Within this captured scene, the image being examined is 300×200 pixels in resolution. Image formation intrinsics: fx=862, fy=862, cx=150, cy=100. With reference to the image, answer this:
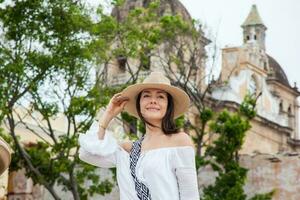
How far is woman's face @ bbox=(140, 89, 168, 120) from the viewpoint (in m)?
4.75

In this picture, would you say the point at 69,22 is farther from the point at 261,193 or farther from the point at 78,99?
the point at 261,193

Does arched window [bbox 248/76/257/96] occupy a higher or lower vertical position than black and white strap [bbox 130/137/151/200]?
higher

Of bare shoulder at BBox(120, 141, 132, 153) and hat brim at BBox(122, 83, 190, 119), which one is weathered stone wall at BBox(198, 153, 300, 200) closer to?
hat brim at BBox(122, 83, 190, 119)

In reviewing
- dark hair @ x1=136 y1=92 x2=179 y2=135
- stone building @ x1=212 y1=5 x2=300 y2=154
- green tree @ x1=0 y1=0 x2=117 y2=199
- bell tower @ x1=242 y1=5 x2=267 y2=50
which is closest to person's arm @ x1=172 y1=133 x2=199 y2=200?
dark hair @ x1=136 y1=92 x2=179 y2=135

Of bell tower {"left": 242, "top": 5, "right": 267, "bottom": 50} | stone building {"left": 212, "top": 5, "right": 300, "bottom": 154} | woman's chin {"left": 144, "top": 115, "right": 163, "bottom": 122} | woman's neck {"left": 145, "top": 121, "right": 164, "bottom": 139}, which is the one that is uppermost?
bell tower {"left": 242, "top": 5, "right": 267, "bottom": 50}

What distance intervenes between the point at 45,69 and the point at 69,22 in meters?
1.06

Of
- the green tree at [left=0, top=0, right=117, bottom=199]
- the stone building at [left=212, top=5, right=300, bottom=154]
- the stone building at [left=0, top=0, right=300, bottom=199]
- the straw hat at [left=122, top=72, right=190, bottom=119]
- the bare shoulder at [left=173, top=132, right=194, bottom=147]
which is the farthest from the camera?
the stone building at [left=212, top=5, right=300, bottom=154]

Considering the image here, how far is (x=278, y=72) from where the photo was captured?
49906 millimetres

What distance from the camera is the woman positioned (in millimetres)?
4516

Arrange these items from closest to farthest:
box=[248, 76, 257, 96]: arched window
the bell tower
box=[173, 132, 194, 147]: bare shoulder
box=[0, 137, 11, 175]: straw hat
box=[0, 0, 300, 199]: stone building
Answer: box=[0, 137, 11, 175]: straw hat < box=[173, 132, 194, 147]: bare shoulder < box=[0, 0, 300, 199]: stone building < box=[248, 76, 257, 96]: arched window < the bell tower

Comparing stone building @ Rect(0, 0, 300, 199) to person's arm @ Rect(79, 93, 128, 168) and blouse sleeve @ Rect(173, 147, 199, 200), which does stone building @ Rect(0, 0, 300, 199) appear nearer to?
person's arm @ Rect(79, 93, 128, 168)

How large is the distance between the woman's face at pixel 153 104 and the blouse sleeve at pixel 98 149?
24 cm

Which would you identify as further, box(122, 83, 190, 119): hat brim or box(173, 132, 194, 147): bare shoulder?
box(122, 83, 190, 119): hat brim

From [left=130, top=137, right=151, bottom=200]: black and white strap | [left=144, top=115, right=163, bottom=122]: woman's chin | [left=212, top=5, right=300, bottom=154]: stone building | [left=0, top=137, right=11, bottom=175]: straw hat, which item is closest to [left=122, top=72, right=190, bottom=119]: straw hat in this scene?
[left=144, top=115, right=163, bottom=122]: woman's chin
